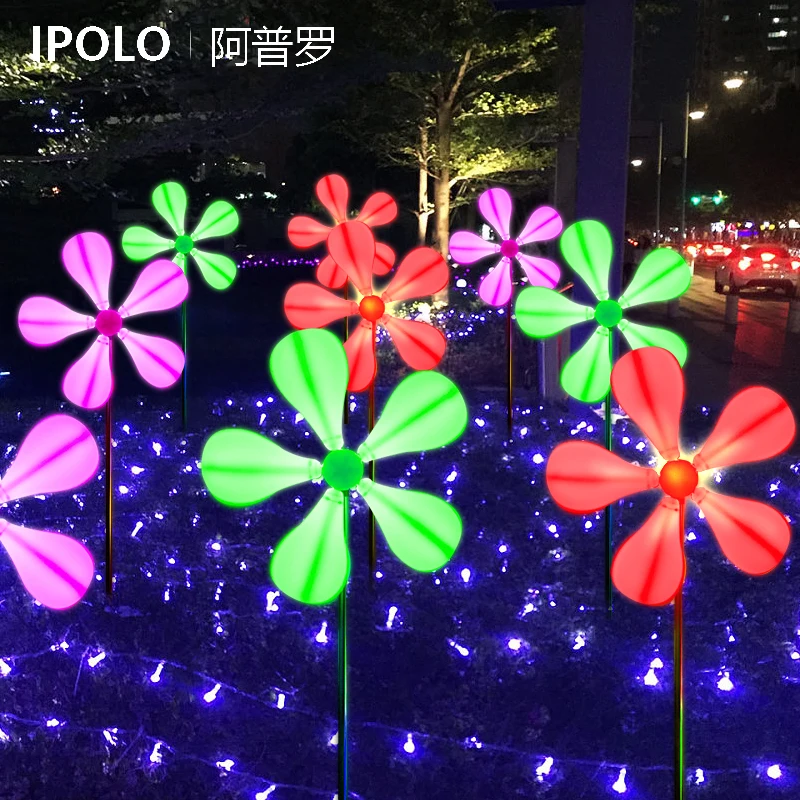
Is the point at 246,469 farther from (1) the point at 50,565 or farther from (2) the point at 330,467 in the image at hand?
(1) the point at 50,565

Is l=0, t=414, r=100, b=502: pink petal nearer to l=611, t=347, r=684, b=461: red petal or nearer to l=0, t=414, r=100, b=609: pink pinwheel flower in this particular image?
l=0, t=414, r=100, b=609: pink pinwheel flower

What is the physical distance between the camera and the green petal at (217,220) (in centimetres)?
642

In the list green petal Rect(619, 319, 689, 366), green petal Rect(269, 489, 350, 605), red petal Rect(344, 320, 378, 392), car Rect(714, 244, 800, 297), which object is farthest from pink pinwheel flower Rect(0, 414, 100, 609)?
car Rect(714, 244, 800, 297)

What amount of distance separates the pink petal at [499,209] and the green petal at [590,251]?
6.39 feet

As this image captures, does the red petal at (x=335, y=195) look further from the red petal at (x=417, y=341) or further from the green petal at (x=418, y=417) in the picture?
the green petal at (x=418, y=417)

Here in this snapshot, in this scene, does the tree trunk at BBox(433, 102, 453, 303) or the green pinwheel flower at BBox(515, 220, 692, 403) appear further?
the tree trunk at BBox(433, 102, 453, 303)

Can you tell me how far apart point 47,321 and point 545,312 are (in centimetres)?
218

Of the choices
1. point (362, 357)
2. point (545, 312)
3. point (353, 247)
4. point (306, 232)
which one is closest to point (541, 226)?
point (306, 232)

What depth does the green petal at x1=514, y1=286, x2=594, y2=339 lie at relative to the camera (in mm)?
4672

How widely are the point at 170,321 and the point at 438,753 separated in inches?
530

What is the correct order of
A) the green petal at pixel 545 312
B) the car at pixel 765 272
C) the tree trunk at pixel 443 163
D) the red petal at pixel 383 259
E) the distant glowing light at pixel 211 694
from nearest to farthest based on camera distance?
the distant glowing light at pixel 211 694, the green petal at pixel 545 312, the red petal at pixel 383 259, the tree trunk at pixel 443 163, the car at pixel 765 272

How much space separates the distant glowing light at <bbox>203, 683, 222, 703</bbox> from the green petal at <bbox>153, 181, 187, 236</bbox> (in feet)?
11.1

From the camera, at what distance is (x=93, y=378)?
4.49 meters

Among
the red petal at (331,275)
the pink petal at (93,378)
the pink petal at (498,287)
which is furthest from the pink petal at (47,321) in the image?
the pink petal at (498,287)
